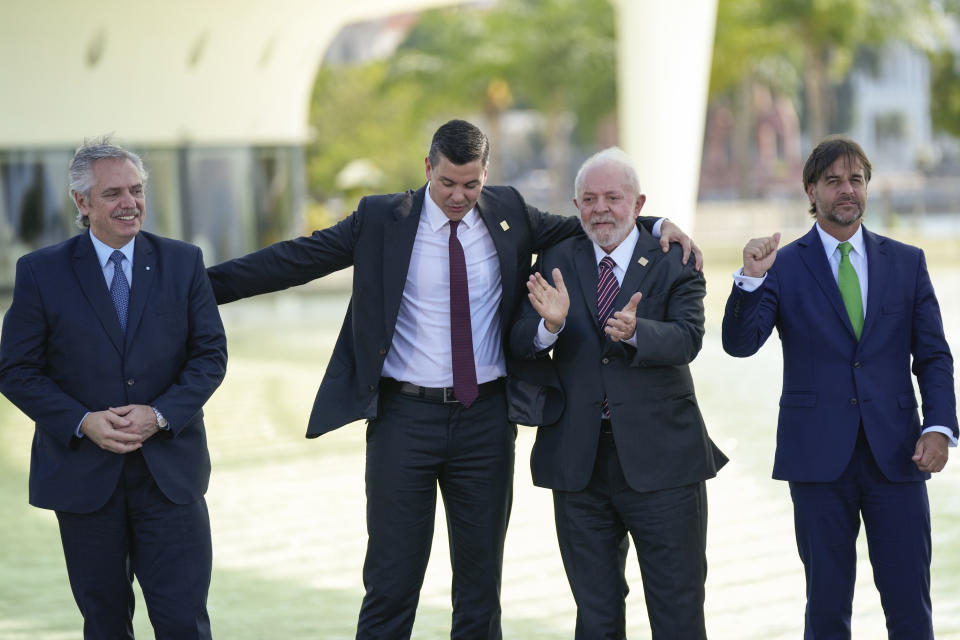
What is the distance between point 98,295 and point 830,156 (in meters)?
2.45

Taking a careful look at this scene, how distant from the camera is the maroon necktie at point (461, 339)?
443 cm

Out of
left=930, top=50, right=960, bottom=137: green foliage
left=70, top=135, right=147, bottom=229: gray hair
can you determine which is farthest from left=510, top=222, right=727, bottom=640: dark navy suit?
left=930, top=50, right=960, bottom=137: green foliage

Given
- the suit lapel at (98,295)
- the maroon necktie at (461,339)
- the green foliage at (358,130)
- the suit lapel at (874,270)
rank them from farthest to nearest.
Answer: the green foliage at (358,130) < the maroon necktie at (461,339) < the suit lapel at (874,270) < the suit lapel at (98,295)

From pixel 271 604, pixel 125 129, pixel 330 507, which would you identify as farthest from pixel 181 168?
pixel 271 604

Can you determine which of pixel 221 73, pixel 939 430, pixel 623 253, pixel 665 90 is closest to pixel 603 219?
pixel 623 253

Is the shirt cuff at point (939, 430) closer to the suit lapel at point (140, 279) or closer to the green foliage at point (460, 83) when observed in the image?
the suit lapel at point (140, 279)

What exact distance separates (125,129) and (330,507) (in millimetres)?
11474

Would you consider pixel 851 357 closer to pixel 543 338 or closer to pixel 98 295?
pixel 543 338

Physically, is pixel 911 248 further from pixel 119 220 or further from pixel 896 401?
pixel 119 220

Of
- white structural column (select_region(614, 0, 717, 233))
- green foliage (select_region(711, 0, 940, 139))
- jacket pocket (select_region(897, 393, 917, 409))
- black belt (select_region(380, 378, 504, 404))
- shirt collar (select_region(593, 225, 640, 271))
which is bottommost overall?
black belt (select_region(380, 378, 504, 404))

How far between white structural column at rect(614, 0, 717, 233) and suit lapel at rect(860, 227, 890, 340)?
11696mm

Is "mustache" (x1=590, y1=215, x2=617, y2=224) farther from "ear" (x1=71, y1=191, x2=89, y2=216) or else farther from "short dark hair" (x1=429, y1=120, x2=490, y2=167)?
"ear" (x1=71, y1=191, x2=89, y2=216)

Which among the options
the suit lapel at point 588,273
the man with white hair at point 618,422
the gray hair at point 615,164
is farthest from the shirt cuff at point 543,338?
the gray hair at point 615,164

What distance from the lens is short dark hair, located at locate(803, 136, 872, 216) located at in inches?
164
